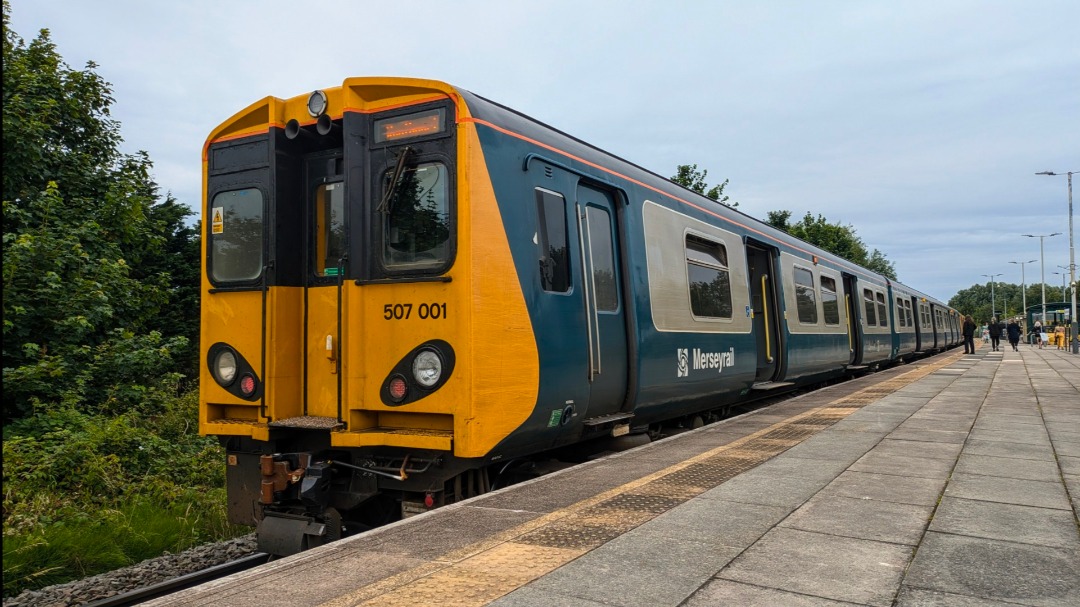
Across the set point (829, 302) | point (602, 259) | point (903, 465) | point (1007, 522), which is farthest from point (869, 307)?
point (1007, 522)

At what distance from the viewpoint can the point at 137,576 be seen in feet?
17.8

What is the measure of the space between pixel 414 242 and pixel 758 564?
9.34 ft

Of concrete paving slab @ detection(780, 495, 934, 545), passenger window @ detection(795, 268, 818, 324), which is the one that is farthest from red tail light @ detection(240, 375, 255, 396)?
passenger window @ detection(795, 268, 818, 324)

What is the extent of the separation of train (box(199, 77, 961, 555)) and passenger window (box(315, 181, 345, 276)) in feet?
0.06

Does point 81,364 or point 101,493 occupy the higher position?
point 81,364

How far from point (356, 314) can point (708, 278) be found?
4.59m

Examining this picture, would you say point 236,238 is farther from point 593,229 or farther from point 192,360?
point 192,360

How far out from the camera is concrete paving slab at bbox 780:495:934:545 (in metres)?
3.98

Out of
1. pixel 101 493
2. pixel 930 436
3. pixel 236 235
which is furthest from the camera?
pixel 101 493

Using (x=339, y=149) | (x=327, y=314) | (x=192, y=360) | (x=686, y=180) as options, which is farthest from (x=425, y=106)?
(x=686, y=180)

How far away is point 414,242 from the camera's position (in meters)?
4.87

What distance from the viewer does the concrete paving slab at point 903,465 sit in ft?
18.5

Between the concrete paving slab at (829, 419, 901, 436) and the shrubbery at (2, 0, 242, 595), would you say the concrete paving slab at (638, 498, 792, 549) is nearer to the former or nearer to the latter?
the concrete paving slab at (829, 419, 901, 436)

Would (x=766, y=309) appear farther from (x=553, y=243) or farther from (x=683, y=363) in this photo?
(x=553, y=243)
